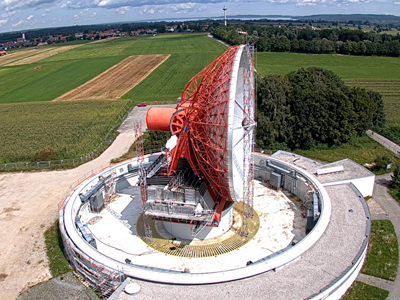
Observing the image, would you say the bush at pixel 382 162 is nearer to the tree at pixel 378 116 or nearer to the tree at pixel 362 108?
the tree at pixel 362 108

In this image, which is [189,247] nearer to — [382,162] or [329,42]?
[382,162]

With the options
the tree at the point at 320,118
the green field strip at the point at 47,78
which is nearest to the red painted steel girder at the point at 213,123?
the tree at the point at 320,118

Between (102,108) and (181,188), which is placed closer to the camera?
(181,188)

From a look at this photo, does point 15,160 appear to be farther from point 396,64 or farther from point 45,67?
point 396,64

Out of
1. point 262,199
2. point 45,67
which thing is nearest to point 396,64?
point 262,199

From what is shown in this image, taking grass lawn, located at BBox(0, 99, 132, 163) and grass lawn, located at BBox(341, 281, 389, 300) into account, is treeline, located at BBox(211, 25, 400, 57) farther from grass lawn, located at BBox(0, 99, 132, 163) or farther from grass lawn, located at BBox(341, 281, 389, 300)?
grass lawn, located at BBox(341, 281, 389, 300)

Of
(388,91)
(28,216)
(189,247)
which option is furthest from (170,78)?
(189,247)

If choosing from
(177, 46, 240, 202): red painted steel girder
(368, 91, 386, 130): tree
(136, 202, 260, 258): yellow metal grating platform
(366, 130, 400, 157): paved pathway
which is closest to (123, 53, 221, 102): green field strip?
(368, 91, 386, 130): tree

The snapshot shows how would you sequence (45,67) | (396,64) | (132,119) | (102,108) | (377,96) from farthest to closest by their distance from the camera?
(45,67) → (396,64) → (102,108) → (132,119) → (377,96)
